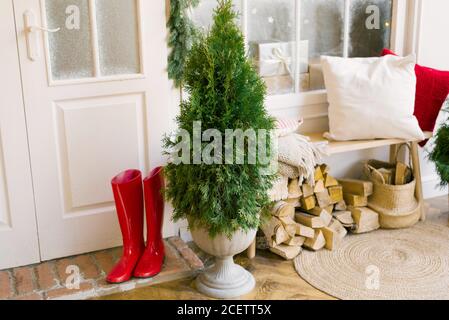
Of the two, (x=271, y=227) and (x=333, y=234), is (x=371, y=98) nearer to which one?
(x=333, y=234)

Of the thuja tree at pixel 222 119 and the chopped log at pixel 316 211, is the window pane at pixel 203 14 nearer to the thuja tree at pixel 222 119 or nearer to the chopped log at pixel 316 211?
the thuja tree at pixel 222 119

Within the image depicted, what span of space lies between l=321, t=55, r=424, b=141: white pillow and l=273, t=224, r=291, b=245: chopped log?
579 mm

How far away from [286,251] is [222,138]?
2.66 ft


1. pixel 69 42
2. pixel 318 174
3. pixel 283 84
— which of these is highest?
pixel 69 42

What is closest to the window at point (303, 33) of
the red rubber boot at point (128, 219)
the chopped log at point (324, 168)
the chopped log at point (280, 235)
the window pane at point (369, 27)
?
the window pane at point (369, 27)

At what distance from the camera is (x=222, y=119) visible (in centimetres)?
233

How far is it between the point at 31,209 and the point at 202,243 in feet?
2.66

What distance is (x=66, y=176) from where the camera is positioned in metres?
2.74

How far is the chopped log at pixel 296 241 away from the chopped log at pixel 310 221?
77 millimetres

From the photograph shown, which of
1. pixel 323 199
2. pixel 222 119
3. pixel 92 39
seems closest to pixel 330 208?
pixel 323 199

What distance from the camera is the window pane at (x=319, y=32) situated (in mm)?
3156

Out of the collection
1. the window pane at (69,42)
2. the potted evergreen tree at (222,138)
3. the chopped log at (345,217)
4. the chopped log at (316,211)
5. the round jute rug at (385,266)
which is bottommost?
the round jute rug at (385,266)
